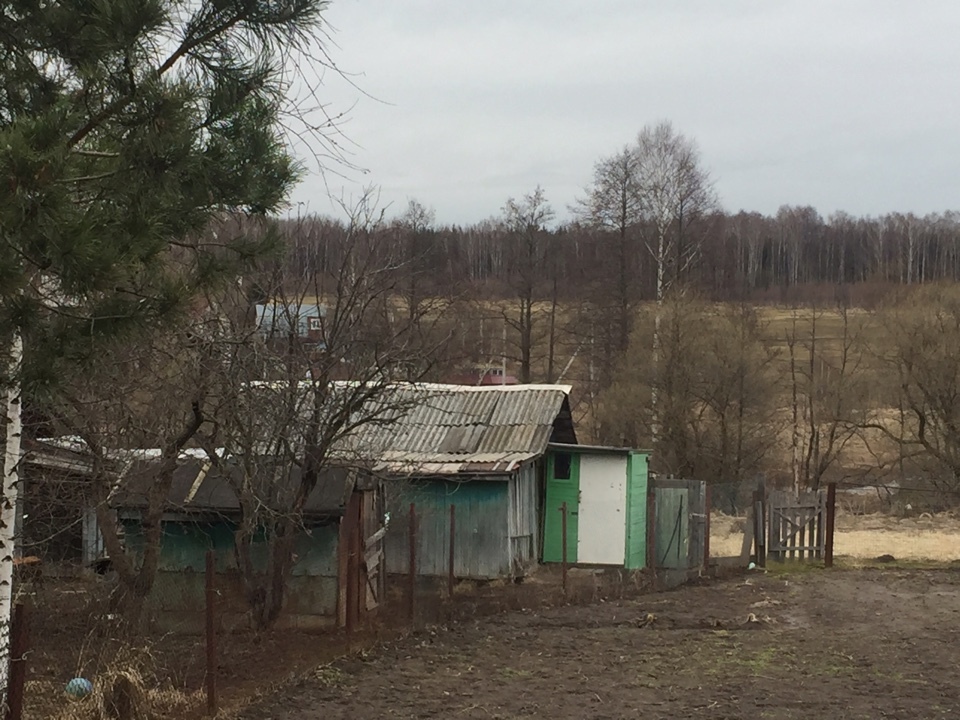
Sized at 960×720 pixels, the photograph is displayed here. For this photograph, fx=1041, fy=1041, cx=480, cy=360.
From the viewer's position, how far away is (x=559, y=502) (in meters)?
18.6

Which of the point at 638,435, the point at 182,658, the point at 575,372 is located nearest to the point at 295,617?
the point at 182,658

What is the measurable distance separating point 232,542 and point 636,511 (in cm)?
814

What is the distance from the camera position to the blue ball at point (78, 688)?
7630 mm

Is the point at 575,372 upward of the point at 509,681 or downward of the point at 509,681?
upward

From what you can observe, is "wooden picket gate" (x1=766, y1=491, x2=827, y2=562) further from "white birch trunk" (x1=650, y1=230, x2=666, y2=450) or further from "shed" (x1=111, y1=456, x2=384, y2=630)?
"white birch trunk" (x1=650, y1=230, x2=666, y2=450)

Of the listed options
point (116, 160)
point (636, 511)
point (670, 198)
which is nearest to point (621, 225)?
point (670, 198)

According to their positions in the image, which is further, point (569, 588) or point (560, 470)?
point (560, 470)

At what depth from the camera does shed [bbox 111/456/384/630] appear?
11.6 metres

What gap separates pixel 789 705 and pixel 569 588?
7.05 m

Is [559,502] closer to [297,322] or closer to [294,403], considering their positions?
[297,322]

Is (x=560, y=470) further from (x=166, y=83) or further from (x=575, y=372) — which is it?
(x=575, y=372)

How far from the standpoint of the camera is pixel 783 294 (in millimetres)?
57625

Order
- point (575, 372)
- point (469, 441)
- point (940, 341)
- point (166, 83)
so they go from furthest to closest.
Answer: point (575, 372)
point (940, 341)
point (469, 441)
point (166, 83)

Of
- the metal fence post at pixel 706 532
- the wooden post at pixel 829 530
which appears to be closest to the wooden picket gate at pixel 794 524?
the wooden post at pixel 829 530
